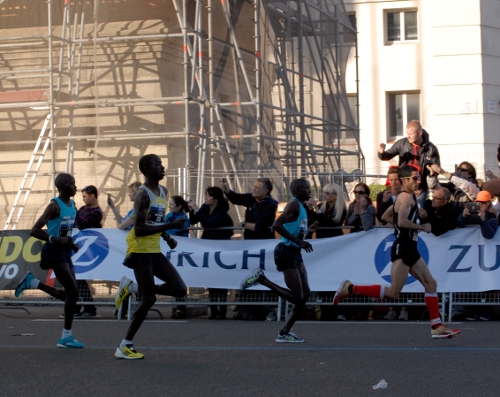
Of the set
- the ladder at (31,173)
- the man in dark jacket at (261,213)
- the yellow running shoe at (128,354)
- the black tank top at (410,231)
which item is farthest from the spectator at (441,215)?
the ladder at (31,173)

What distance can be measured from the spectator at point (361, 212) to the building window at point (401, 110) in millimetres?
21670

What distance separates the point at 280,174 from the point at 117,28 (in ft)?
14.1

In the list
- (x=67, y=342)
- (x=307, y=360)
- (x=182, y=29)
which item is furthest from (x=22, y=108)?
(x=307, y=360)

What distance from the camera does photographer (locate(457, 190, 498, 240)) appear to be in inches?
485

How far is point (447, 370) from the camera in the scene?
7898mm

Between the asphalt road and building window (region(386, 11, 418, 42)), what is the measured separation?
945 inches

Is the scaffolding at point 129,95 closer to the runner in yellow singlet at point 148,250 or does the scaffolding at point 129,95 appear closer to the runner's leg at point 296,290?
the runner's leg at point 296,290

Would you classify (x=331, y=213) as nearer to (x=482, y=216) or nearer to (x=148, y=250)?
(x=482, y=216)

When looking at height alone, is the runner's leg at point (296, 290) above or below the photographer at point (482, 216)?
below

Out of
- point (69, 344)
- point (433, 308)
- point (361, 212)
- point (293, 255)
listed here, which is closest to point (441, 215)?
point (361, 212)

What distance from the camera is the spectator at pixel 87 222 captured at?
541 inches

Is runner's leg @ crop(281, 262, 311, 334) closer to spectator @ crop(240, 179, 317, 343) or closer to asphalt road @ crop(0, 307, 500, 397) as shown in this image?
spectator @ crop(240, 179, 317, 343)

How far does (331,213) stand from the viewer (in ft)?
43.8

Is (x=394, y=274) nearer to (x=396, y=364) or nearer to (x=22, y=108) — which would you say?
(x=396, y=364)
